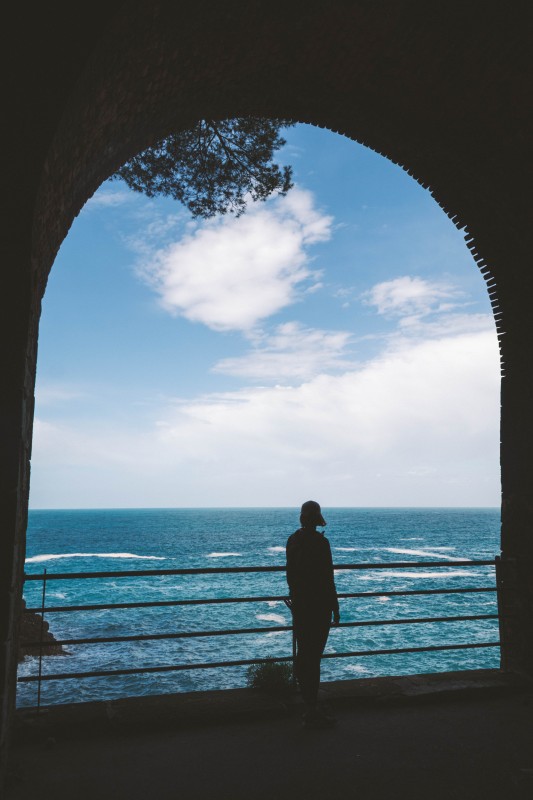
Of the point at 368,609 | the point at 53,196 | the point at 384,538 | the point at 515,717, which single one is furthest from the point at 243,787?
the point at 384,538

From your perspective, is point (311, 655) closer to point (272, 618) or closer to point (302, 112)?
point (302, 112)

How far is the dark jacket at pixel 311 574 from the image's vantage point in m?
4.25

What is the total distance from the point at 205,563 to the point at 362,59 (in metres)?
62.3

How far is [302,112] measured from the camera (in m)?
5.58

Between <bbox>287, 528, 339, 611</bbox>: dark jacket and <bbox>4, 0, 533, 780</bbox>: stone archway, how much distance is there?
6.90ft

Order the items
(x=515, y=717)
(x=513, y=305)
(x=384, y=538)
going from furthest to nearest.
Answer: (x=384, y=538), (x=513, y=305), (x=515, y=717)

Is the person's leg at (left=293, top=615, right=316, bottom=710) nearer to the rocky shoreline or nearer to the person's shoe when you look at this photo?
the person's shoe

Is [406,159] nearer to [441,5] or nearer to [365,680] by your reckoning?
[441,5]

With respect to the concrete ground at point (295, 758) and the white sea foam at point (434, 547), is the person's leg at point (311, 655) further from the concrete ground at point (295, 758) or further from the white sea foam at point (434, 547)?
the white sea foam at point (434, 547)

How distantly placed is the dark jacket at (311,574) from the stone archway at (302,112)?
2.10m

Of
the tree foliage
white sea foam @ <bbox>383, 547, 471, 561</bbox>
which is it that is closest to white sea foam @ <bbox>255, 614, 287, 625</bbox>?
the tree foliage

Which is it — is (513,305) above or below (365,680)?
above

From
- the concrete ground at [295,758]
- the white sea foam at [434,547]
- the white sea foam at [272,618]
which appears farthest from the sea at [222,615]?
the concrete ground at [295,758]

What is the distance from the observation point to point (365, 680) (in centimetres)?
487
